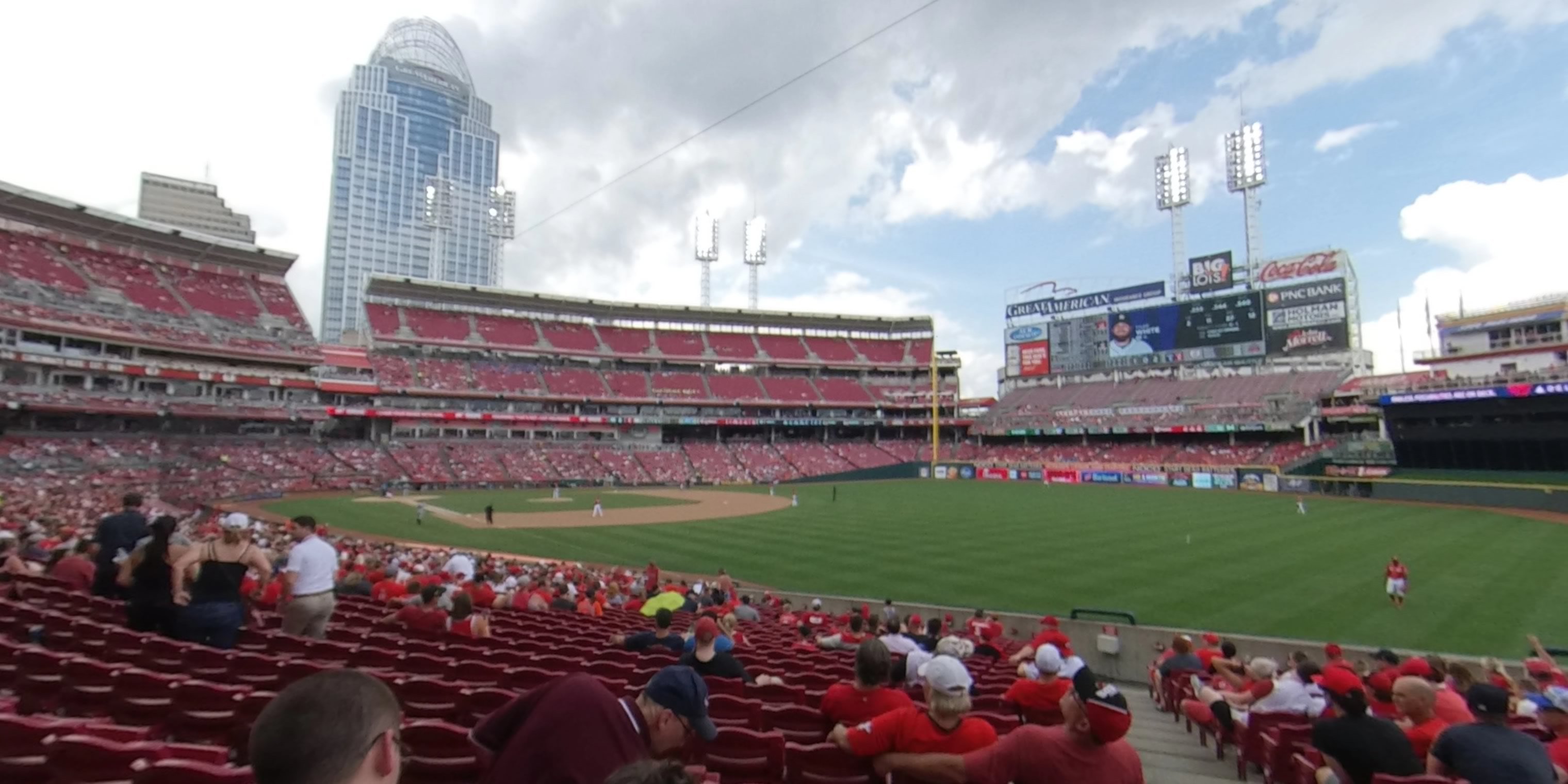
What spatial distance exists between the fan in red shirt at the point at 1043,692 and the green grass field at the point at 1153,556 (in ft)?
38.8

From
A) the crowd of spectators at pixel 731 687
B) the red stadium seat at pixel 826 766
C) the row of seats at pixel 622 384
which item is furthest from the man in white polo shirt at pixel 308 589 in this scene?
the row of seats at pixel 622 384

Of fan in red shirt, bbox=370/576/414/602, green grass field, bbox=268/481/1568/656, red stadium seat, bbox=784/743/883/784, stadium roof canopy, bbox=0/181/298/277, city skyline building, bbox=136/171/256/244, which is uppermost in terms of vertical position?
city skyline building, bbox=136/171/256/244

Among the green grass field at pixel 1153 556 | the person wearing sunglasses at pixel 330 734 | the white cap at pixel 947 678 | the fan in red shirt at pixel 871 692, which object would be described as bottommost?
the green grass field at pixel 1153 556

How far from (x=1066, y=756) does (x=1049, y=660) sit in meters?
2.88

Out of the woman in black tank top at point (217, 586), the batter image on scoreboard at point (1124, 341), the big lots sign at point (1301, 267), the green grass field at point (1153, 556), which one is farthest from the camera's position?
the batter image on scoreboard at point (1124, 341)

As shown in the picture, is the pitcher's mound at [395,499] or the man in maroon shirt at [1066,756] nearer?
the man in maroon shirt at [1066,756]

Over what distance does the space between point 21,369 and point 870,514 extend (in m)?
47.0

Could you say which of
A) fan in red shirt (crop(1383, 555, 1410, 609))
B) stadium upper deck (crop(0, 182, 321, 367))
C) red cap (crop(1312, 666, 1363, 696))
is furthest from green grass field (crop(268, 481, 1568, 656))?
stadium upper deck (crop(0, 182, 321, 367))

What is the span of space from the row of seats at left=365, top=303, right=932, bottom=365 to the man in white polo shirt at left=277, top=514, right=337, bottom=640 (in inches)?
2649

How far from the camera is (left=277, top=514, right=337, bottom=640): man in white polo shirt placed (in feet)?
24.7

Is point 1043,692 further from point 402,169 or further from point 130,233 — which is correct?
point 402,169

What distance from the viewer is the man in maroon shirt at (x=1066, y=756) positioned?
11.3 ft

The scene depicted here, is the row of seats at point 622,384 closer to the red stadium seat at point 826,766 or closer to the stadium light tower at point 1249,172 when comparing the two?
the stadium light tower at point 1249,172

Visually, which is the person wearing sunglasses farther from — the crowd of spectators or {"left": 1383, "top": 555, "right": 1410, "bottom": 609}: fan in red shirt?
{"left": 1383, "top": 555, "right": 1410, "bottom": 609}: fan in red shirt
